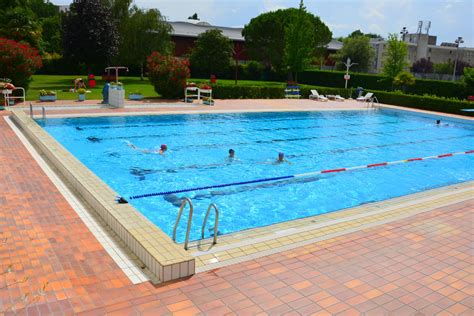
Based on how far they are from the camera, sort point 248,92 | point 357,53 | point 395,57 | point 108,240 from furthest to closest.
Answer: point 357,53
point 395,57
point 248,92
point 108,240

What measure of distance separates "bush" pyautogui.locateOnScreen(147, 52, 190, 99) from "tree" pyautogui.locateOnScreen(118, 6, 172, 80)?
10953 millimetres

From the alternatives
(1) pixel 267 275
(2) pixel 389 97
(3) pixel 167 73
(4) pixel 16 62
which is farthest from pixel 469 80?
(1) pixel 267 275

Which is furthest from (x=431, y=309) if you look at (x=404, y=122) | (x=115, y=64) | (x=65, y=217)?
(x=115, y=64)

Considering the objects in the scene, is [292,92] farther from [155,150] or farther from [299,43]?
[155,150]

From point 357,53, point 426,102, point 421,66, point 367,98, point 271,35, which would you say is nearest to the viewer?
point 426,102

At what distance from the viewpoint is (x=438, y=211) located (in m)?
7.34

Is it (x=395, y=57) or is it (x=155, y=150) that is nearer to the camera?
(x=155, y=150)

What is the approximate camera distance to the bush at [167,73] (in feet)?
76.5

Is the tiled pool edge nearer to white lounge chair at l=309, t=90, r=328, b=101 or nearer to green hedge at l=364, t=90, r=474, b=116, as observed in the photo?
white lounge chair at l=309, t=90, r=328, b=101

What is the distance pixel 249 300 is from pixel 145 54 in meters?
32.3

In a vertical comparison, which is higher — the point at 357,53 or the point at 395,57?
the point at 357,53

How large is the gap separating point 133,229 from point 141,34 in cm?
3062

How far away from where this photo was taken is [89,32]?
1164 inches

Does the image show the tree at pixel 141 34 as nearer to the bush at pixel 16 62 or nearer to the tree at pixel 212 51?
the tree at pixel 212 51
